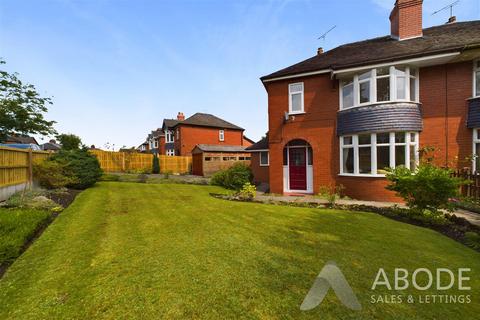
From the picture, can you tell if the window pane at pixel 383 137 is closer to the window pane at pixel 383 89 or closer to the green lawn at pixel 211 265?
the window pane at pixel 383 89

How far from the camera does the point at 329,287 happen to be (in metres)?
3.13

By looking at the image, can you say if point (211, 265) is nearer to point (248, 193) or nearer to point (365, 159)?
point (248, 193)

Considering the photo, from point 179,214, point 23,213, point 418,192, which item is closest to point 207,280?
point 179,214

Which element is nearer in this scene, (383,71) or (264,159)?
(383,71)

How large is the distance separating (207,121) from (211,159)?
10.5m

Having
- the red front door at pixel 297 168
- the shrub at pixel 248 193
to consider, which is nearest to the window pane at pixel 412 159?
the red front door at pixel 297 168

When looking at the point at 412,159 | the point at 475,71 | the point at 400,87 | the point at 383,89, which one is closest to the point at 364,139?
the point at 412,159

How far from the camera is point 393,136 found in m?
9.45

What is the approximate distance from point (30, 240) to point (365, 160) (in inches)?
477

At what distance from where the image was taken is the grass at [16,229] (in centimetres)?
411

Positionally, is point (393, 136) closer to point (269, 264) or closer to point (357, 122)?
point (357, 122)

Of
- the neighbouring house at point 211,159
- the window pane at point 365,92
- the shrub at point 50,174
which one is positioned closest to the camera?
the window pane at point 365,92

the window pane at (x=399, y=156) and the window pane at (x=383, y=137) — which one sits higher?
the window pane at (x=383, y=137)

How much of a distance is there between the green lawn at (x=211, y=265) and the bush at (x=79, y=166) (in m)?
6.37
